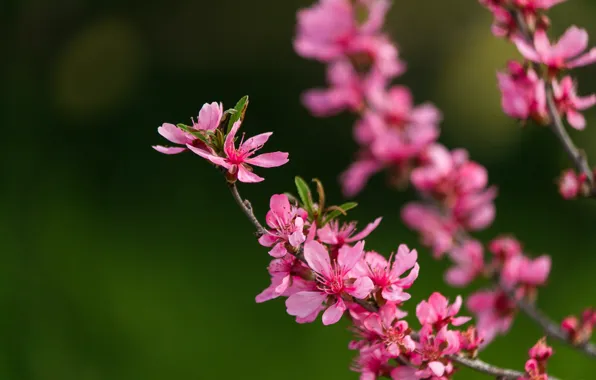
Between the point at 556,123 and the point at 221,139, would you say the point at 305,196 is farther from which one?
the point at 556,123

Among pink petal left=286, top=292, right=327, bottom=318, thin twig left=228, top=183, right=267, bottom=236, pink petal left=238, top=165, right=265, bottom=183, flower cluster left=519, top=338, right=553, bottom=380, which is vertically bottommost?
flower cluster left=519, top=338, right=553, bottom=380

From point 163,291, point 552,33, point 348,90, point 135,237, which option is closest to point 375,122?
point 348,90

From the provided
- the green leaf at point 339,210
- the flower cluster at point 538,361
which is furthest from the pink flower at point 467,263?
the green leaf at point 339,210

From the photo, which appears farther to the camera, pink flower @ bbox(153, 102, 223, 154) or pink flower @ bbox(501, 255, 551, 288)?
pink flower @ bbox(501, 255, 551, 288)

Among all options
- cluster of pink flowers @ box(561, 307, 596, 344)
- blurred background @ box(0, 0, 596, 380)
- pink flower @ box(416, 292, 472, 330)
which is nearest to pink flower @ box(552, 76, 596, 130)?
cluster of pink flowers @ box(561, 307, 596, 344)

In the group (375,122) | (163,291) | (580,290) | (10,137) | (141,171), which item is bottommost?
(580,290)

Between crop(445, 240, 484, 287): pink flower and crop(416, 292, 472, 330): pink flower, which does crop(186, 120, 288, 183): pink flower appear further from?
crop(445, 240, 484, 287): pink flower

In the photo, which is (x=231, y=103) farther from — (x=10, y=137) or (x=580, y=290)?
(x=580, y=290)
